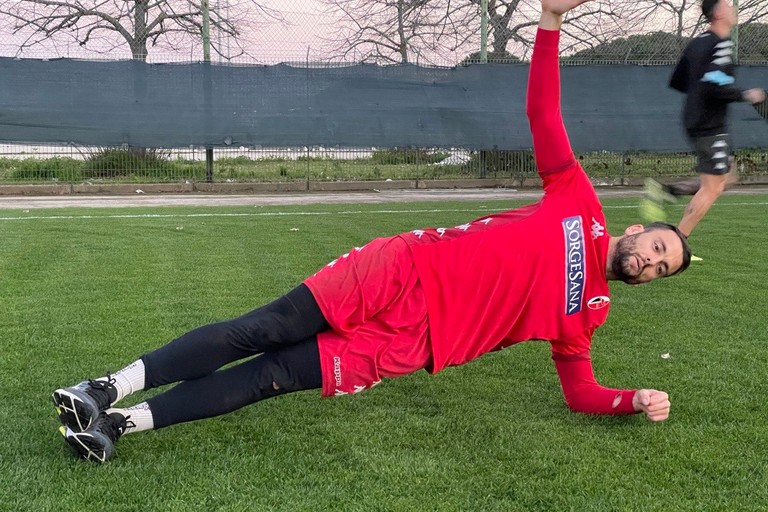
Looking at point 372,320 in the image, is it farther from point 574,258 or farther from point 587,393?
point 587,393

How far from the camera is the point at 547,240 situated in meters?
2.79

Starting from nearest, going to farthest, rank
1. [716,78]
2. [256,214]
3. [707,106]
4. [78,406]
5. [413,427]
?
1. [78,406]
2. [413,427]
3. [716,78]
4. [707,106]
5. [256,214]

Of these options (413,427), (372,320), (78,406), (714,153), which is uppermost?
(714,153)

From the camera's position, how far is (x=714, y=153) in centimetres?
602

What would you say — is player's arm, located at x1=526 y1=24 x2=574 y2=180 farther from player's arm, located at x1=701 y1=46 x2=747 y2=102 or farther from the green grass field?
player's arm, located at x1=701 y1=46 x2=747 y2=102

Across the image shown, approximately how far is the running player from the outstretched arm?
3623 millimetres

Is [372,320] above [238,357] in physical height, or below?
above

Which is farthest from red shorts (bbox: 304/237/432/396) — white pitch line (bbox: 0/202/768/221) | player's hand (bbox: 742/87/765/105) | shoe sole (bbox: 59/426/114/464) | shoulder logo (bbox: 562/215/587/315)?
white pitch line (bbox: 0/202/768/221)

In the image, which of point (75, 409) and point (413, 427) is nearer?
point (75, 409)

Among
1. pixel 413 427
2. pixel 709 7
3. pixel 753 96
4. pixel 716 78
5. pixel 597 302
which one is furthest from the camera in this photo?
pixel 716 78

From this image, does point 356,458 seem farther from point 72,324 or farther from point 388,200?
point 388,200

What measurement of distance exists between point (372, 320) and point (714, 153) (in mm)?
4217

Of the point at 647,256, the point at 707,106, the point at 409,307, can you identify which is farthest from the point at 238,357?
the point at 707,106

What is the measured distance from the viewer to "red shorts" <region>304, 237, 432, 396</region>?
108 inches
